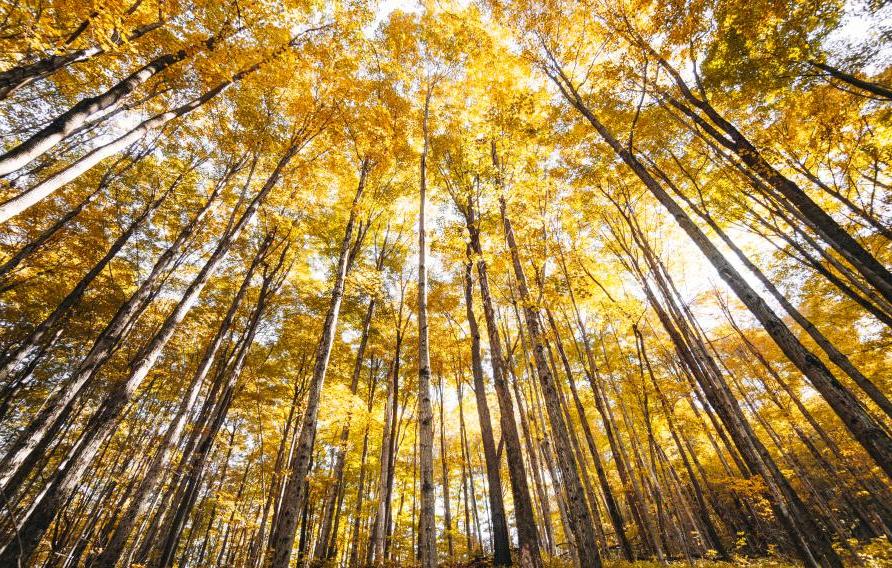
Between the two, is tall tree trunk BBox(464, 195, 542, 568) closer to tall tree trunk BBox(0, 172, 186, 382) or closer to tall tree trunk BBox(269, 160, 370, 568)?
tall tree trunk BBox(269, 160, 370, 568)

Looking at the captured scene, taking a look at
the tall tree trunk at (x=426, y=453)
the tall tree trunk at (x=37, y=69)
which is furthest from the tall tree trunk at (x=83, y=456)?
the tall tree trunk at (x=426, y=453)

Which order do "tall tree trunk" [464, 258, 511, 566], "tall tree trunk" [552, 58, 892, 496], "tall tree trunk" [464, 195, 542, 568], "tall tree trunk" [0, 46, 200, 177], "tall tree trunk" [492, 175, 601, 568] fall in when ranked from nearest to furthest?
"tall tree trunk" [552, 58, 892, 496] → "tall tree trunk" [0, 46, 200, 177] → "tall tree trunk" [492, 175, 601, 568] → "tall tree trunk" [464, 195, 542, 568] → "tall tree trunk" [464, 258, 511, 566]

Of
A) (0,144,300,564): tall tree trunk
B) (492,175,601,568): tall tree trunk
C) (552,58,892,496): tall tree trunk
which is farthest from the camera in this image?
(492,175,601,568): tall tree trunk

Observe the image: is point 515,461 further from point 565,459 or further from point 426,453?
point 426,453

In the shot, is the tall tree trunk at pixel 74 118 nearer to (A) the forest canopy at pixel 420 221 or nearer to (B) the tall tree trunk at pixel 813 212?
(A) the forest canopy at pixel 420 221

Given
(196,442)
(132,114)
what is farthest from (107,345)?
(132,114)

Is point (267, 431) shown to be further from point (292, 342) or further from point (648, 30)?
point (648, 30)

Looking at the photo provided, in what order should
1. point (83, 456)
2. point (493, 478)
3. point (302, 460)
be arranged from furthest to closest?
point (493, 478) < point (83, 456) < point (302, 460)

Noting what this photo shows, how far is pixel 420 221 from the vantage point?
6.53m

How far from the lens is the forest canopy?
19.3 ft

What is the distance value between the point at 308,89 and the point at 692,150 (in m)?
11.2

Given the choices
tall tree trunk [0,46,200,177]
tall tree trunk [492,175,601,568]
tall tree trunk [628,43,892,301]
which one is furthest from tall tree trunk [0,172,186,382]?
tall tree trunk [628,43,892,301]

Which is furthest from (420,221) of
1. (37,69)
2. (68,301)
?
(68,301)

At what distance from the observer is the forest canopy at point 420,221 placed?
589 centimetres
